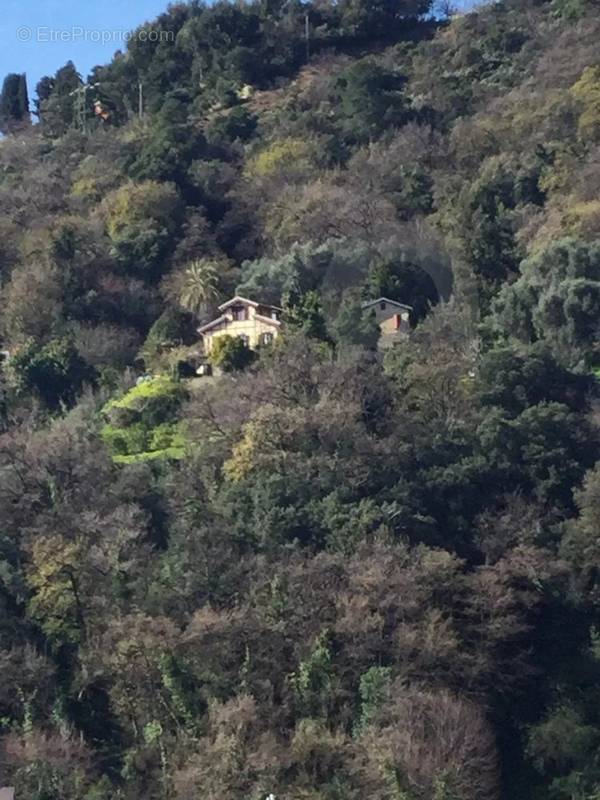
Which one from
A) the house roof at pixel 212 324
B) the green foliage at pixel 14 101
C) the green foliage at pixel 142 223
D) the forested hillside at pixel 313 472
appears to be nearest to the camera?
the forested hillside at pixel 313 472

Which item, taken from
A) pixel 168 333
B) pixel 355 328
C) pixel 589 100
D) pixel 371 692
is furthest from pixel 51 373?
pixel 589 100

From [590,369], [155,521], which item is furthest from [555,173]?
[155,521]

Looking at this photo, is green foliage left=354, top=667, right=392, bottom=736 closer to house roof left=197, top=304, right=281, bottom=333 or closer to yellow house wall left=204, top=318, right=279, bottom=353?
house roof left=197, top=304, right=281, bottom=333

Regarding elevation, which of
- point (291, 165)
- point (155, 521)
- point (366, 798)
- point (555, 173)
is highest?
point (291, 165)

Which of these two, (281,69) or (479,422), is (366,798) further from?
(281,69)

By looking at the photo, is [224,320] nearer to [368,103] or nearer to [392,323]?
[392,323]

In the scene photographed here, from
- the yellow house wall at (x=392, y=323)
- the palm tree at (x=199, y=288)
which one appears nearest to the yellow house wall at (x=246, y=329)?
the palm tree at (x=199, y=288)

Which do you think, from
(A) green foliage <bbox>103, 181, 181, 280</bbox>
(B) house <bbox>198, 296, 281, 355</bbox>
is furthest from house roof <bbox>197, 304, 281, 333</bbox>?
(A) green foliage <bbox>103, 181, 181, 280</bbox>

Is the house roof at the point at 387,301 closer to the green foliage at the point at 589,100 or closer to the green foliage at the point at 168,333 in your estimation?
the green foliage at the point at 168,333
